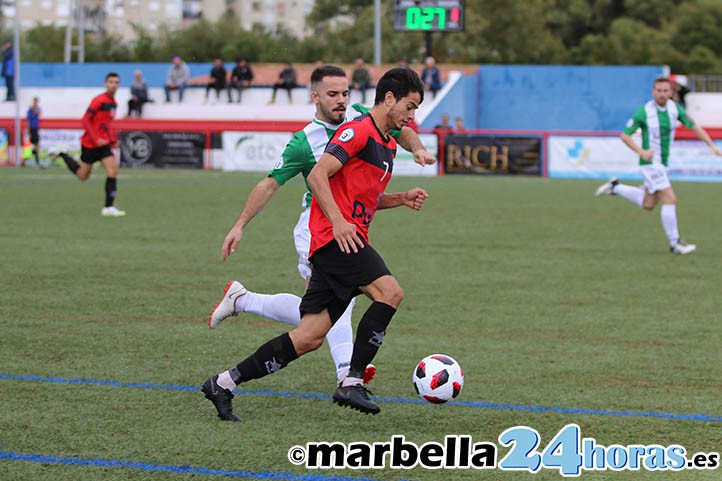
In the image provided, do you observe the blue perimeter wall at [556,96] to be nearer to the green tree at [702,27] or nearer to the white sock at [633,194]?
the green tree at [702,27]

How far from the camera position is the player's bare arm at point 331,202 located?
539cm

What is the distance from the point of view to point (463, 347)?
773 cm

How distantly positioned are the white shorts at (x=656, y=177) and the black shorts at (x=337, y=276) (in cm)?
894

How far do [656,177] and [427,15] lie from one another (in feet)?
68.4

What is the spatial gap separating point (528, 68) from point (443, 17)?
12979mm

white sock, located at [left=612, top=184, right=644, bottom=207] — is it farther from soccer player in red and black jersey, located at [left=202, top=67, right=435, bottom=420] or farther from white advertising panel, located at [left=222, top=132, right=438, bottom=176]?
white advertising panel, located at [left=222, top=132, right=438, bottom=176]

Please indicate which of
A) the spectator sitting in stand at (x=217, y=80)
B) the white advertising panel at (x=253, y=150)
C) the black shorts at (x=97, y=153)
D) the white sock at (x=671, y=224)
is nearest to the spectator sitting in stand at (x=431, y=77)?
the white advertising panel at (x=253, y=150)

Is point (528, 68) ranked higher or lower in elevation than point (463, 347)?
higher

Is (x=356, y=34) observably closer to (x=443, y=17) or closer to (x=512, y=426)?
(x=443, y=17)

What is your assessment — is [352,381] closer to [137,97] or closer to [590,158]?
[590,158]

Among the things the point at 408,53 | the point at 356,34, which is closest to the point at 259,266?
the point at 408,53

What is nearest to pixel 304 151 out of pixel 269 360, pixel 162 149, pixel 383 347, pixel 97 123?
pixel 269 360

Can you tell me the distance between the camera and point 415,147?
6.09 meters

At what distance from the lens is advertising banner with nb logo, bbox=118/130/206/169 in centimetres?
3344
